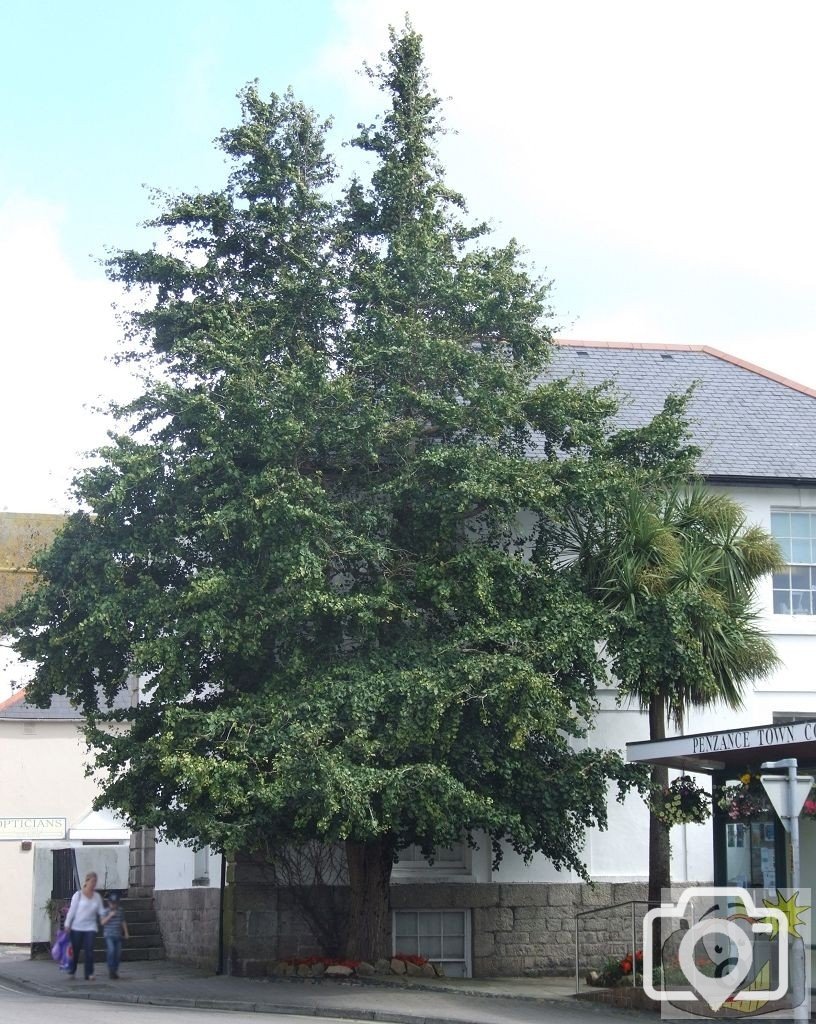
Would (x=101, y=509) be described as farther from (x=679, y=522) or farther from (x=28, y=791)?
(x=28, y=791)

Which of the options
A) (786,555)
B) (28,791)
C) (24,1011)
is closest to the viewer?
(24,1011)

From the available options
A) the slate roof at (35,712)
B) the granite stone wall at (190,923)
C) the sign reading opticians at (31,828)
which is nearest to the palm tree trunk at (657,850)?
the granite stone wall at (190,923)

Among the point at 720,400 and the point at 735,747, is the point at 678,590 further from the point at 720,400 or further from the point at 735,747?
the point at 720,400

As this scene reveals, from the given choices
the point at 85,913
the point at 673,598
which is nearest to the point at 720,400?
the point at 673,598

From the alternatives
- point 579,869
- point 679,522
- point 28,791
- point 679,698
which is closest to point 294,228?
point 679,522

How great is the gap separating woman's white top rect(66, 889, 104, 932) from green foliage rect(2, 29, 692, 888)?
8.03ft

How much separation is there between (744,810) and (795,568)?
8.25 meters

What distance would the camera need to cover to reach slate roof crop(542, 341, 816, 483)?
77.5ft

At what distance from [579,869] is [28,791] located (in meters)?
23.1

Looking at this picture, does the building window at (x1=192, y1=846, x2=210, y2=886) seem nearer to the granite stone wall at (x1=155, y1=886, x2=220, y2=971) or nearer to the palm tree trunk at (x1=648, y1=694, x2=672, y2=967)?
the granite stone wall at (x1=155, y1=886, x2=220, y2=971)

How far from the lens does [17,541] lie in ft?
153

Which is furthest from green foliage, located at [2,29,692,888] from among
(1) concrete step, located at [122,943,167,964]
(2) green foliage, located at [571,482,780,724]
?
(1) concrete step, located at [122,943,167,964]

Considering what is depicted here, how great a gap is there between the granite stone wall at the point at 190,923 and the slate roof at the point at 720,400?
10846 millimetres

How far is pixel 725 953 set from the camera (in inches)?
622
